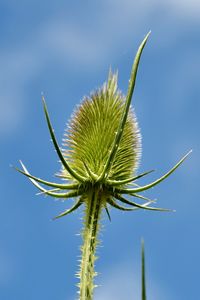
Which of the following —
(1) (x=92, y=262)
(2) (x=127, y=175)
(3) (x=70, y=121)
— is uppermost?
(3) (x=70, y=121)

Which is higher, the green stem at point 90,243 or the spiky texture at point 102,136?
the spiky texture at point 102,136

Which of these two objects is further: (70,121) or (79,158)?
(70,121)

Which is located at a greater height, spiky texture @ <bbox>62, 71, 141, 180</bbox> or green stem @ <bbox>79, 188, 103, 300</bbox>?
spiky texture @ <bbox>62, 71, 141, 180</bbox>

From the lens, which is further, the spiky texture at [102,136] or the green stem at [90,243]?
the spiky texture at [102,136]

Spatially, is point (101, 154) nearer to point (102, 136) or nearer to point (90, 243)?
point (102, 136)

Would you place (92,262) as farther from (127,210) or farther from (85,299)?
(127,210)

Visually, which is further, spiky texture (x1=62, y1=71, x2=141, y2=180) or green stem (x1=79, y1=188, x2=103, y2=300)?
spiky texture (x1=62, y1=71, x2=141, y2=180)

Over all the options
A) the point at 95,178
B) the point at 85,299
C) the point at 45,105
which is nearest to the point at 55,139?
the point at 45,105
